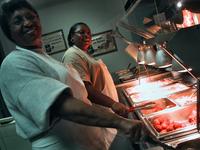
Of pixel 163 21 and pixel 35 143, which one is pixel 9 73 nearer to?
pixel 35 143

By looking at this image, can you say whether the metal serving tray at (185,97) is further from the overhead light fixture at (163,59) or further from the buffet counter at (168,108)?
the overhead light fixture at (163,59)

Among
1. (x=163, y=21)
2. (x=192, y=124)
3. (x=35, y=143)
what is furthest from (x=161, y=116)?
(x=35, y=143)

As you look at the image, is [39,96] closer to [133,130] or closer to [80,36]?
[133,130]

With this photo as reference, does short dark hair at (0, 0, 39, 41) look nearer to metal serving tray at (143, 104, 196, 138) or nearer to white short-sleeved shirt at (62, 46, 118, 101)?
metal serving tray at (143, 104, 196, 138)

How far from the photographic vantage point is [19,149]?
4223mm

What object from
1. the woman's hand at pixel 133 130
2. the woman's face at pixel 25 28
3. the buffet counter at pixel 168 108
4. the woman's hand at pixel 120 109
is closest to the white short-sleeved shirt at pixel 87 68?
the buffet counter at pixel 168 108

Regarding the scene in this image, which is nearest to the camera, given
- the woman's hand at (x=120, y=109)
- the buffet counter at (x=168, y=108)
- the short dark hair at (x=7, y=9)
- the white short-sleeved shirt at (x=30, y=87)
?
the white short-sleeved shirt at (x=30, y=87)

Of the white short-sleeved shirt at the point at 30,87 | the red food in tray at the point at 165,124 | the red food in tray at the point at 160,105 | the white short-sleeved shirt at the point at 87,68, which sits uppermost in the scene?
the white short-sleeved shirt at the point at 30,87

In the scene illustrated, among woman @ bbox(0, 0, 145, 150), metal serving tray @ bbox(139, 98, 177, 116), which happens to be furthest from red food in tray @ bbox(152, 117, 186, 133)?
woman @ bbox(0, 0, 145, 150)

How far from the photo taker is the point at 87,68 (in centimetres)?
295

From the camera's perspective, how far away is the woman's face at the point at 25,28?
4.67 ft

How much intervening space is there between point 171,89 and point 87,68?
0.94 m

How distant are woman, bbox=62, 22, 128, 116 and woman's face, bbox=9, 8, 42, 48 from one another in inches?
43.4

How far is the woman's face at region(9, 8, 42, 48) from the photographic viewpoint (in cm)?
142
